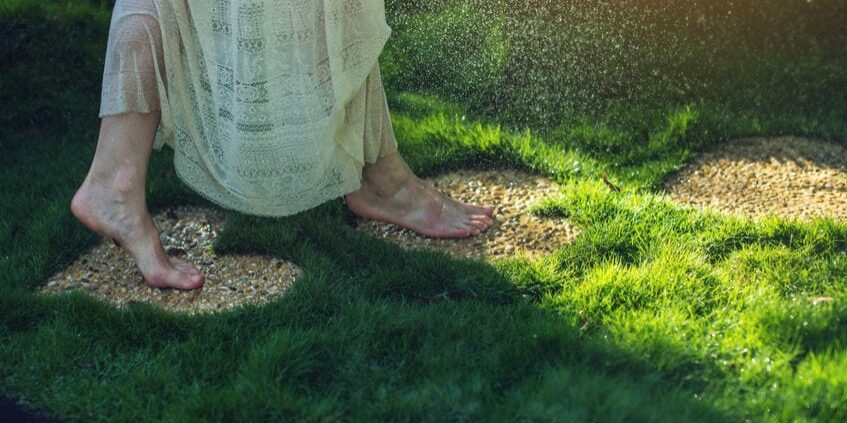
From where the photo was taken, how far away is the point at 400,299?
346 centimetres

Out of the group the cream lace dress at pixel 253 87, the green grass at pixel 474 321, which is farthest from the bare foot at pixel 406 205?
the cream lace dress at pixel 253 87

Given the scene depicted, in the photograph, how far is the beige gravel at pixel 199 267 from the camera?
11.6 ft

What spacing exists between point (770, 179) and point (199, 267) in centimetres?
237

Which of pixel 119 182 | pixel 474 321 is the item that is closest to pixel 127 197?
pixel 119 182

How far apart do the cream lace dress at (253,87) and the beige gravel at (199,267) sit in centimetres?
22

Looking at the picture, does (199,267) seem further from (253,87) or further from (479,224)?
(479,224)

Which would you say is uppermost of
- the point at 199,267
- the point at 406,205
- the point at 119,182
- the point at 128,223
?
the point at 119,182

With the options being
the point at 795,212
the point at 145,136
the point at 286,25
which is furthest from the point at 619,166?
the point at 145,136

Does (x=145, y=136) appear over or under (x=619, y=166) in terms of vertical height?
over

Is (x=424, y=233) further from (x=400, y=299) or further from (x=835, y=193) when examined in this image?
(x=835, y=193)

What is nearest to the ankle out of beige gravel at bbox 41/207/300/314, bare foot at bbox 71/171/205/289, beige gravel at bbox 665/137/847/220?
bare foot at bbox 71/171/205/289

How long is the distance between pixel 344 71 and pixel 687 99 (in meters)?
2.15

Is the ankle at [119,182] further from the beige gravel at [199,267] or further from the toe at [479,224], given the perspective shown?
the toe at [479,224]

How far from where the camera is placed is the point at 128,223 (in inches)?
140
